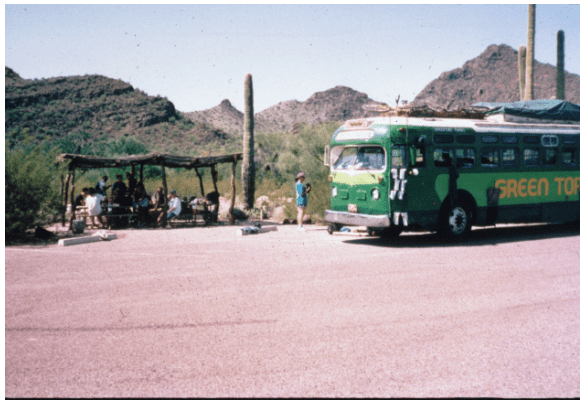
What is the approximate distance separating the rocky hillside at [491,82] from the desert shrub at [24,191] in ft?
231

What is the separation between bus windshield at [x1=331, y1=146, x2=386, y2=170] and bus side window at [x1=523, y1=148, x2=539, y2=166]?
4.57 metres

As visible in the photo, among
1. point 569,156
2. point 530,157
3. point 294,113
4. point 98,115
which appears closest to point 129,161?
point 530,157

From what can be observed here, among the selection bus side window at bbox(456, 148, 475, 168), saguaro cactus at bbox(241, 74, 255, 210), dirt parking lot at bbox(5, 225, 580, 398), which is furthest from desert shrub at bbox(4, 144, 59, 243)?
bus side window at bbox(456, 148, 475, 168)

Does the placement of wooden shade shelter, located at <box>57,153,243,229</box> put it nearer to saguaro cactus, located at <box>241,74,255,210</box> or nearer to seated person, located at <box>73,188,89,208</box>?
seated person, located at <box>73,188,89,208</box>

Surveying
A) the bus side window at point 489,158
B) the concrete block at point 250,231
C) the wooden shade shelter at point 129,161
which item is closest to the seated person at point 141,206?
the wooden shade shelter at point 129,161

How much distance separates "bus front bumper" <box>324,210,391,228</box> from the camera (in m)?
13.4

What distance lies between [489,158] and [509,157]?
30.4 inches

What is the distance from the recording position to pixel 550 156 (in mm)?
16094

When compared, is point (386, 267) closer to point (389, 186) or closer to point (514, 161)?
point (389, 186)

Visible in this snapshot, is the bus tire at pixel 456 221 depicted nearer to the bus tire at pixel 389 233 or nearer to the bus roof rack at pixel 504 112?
the bus tire at pixel 389 233

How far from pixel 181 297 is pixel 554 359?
484 cm

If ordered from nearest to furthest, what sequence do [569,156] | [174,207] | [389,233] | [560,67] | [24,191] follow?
[24,191] < [389,233] < [569,156] < [174,207] < [560,67]

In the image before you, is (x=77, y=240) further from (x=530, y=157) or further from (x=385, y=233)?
(x=530, y=157)

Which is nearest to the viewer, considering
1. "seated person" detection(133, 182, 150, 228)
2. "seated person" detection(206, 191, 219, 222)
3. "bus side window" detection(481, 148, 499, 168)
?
"bus side window" detection(481, 148, 499, 168)
